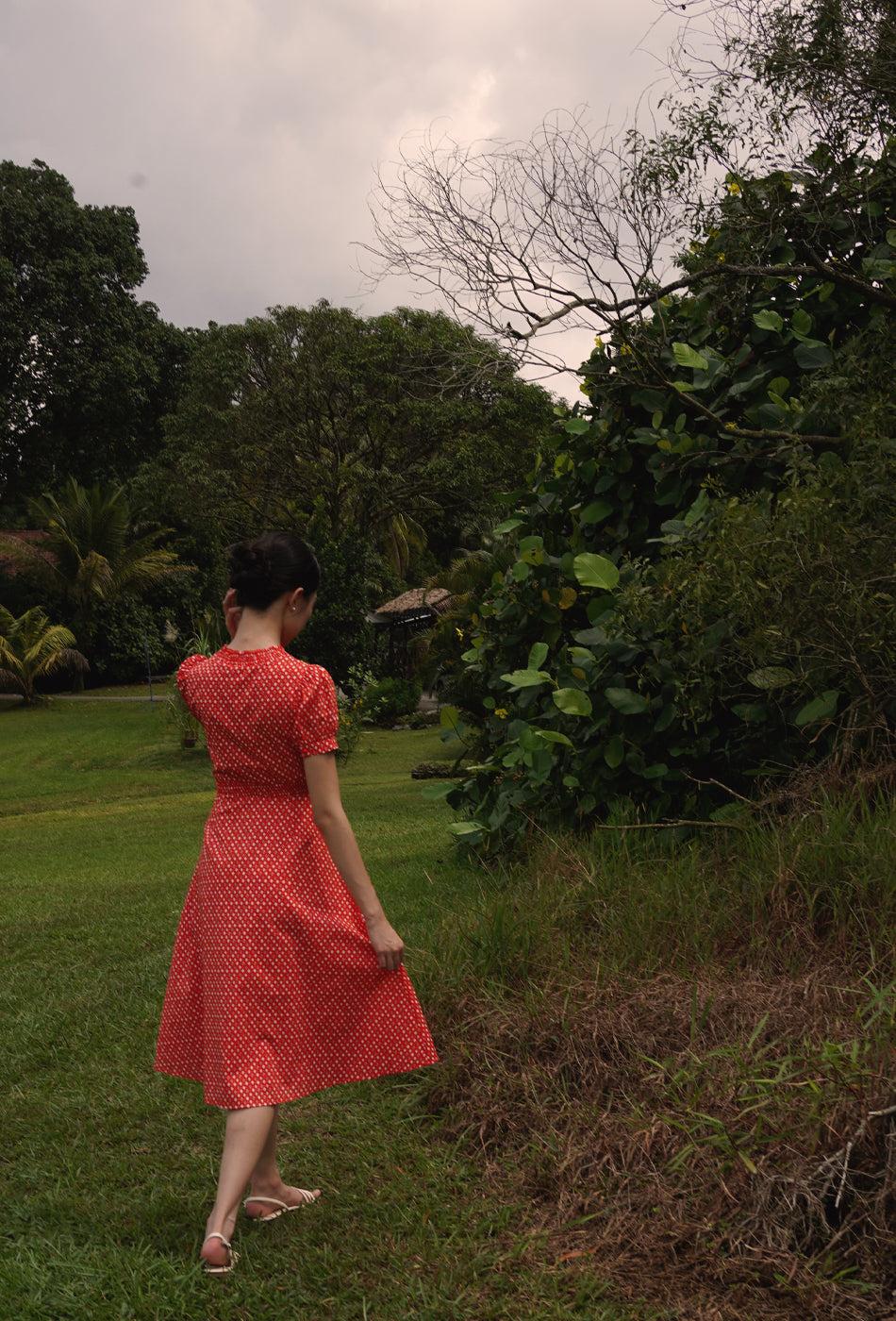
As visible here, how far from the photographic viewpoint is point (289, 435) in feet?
91.4

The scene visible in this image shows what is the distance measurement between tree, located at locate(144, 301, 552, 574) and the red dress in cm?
2318

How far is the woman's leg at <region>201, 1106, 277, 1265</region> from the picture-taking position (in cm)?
251

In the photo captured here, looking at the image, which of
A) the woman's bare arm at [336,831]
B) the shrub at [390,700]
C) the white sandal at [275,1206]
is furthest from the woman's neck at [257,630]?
the shrub at [390,700]

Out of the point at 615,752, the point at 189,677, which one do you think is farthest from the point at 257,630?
the point at 615,752

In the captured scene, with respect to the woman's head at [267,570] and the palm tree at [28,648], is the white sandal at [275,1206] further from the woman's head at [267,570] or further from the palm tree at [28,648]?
the palm tree at [28,648]

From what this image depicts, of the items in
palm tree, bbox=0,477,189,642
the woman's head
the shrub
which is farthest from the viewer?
palm tree, bbox=0,477,189,642

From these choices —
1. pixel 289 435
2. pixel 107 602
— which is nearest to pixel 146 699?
pixel 107 602

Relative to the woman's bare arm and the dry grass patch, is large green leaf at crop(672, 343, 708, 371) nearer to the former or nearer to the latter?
the dry grass patch

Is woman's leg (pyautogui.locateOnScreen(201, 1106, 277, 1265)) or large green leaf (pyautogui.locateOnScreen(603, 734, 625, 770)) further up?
large green leaf (pyautogui.locateOnScreen(603, 734, 625, 770))

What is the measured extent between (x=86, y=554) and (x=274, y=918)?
30.2 meters

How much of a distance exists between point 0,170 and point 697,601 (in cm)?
3365

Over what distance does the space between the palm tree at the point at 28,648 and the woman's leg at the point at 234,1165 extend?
27376 mm

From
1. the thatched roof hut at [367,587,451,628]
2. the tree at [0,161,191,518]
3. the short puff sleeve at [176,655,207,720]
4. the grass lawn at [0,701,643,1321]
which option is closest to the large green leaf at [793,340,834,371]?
the grass lawn at [0,701,643,1321]

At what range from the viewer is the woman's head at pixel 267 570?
9.07 feet
